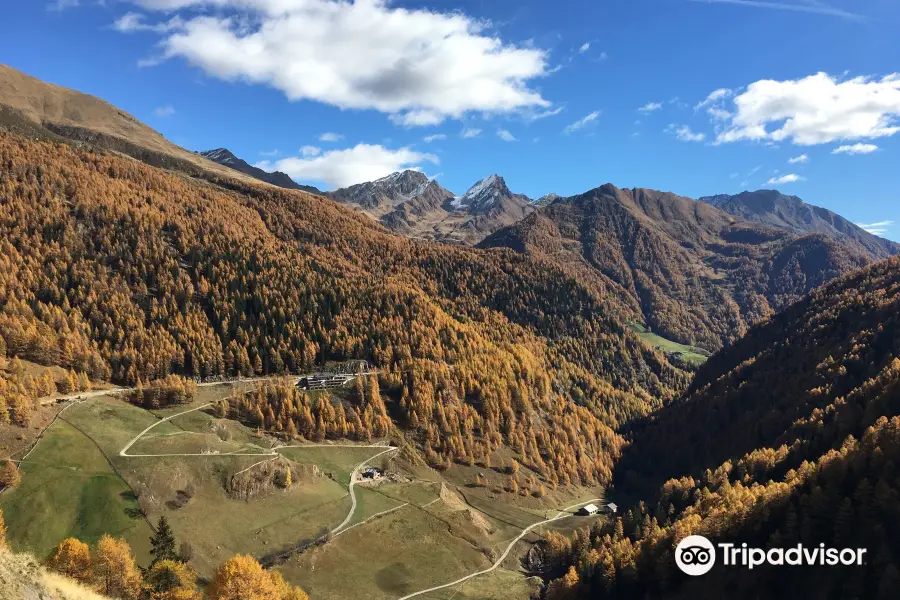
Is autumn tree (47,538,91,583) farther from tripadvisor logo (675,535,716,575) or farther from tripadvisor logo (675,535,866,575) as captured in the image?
tripadvisor logo (675,535,866,575)

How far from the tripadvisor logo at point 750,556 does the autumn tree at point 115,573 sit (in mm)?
110864

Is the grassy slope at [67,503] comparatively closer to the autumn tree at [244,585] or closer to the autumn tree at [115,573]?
the autumn tree at [115,573]

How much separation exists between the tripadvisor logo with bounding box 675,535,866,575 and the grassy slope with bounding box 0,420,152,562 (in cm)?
12438

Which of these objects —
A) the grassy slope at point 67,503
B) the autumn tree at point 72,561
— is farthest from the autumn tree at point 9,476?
the autumn tree at point 72,561

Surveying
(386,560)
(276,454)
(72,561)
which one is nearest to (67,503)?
(72,561)

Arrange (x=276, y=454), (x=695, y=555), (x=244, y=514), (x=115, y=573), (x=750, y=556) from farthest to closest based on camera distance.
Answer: (x=276, y=454)
(x=244, y=514)
(x=695, y=555)
(x=750, y=556)
(x=115, y=573)

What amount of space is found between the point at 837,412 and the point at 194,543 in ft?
684

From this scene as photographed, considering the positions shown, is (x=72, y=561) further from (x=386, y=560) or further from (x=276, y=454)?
(x=276, y=454)

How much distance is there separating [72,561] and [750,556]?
131m

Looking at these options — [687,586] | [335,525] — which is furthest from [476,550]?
[687,586]

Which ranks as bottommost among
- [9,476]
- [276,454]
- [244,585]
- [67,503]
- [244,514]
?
[244,514]

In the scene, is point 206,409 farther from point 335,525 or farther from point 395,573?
point 395,573

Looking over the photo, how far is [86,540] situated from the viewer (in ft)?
381

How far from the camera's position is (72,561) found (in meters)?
90.1
